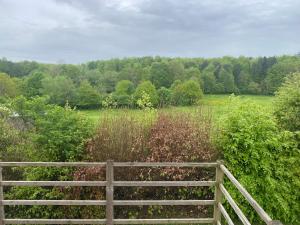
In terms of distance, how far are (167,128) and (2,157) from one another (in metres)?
3.47

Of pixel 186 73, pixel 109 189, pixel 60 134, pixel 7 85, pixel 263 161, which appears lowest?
pixel 7 85

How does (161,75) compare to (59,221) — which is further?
(161,75)

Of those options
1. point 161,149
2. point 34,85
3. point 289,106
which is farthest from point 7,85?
point 289,106

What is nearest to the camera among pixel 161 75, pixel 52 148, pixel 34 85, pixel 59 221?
pixel 59 221

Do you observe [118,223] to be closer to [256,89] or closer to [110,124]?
[110,124]

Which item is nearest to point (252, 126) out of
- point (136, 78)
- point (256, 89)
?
point (256, 89)

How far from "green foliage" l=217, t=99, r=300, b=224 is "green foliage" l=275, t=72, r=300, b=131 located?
658mm

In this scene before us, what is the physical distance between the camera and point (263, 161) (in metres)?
6.42

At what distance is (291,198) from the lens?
661 centimetres

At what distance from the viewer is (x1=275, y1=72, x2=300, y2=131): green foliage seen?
7.28m

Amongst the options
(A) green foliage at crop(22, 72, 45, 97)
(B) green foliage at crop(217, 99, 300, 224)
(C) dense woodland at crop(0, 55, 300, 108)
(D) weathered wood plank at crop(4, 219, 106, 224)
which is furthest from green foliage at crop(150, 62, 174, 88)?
(D) weathered wood plank at crop(4, 219, 106, 224)

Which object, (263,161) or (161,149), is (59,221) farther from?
(263,161)

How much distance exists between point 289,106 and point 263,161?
1.77 metres

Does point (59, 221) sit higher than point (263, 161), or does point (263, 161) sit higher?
point (263, 161)
